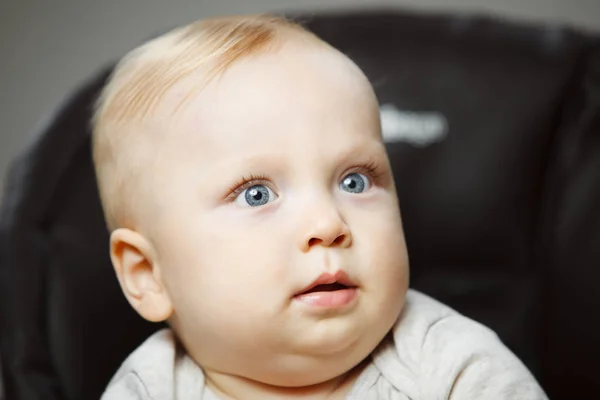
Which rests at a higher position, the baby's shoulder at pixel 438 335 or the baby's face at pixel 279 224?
the baby's face at pixel 279 224

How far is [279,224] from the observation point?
83 cm

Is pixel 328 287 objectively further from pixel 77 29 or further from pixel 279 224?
pixel 77 29

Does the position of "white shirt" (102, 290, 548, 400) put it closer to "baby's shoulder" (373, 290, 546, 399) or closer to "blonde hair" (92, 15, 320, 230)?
"baby's shoulder" (373, 290, 546, 399)

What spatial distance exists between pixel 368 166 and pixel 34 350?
0.54m

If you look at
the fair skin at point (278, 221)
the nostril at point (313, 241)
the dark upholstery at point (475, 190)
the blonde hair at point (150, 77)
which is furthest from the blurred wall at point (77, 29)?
the nostril at point (313, 241)

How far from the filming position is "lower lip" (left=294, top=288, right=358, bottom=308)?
0.81m

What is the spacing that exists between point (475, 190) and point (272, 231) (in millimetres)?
537

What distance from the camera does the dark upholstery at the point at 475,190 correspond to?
1201 millimetres

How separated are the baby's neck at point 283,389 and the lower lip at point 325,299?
15cm

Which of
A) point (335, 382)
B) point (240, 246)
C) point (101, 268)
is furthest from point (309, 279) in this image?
point (101, 268)

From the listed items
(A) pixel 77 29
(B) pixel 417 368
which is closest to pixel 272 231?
(B) pixel 417 368

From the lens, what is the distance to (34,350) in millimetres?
1138

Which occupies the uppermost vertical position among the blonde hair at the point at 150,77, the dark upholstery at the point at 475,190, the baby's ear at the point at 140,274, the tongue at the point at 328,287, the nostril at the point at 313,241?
the blonde hair at the point at 150,77

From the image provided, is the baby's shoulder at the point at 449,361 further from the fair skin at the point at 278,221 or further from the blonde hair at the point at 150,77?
the blonde hair at the point at 150,77
